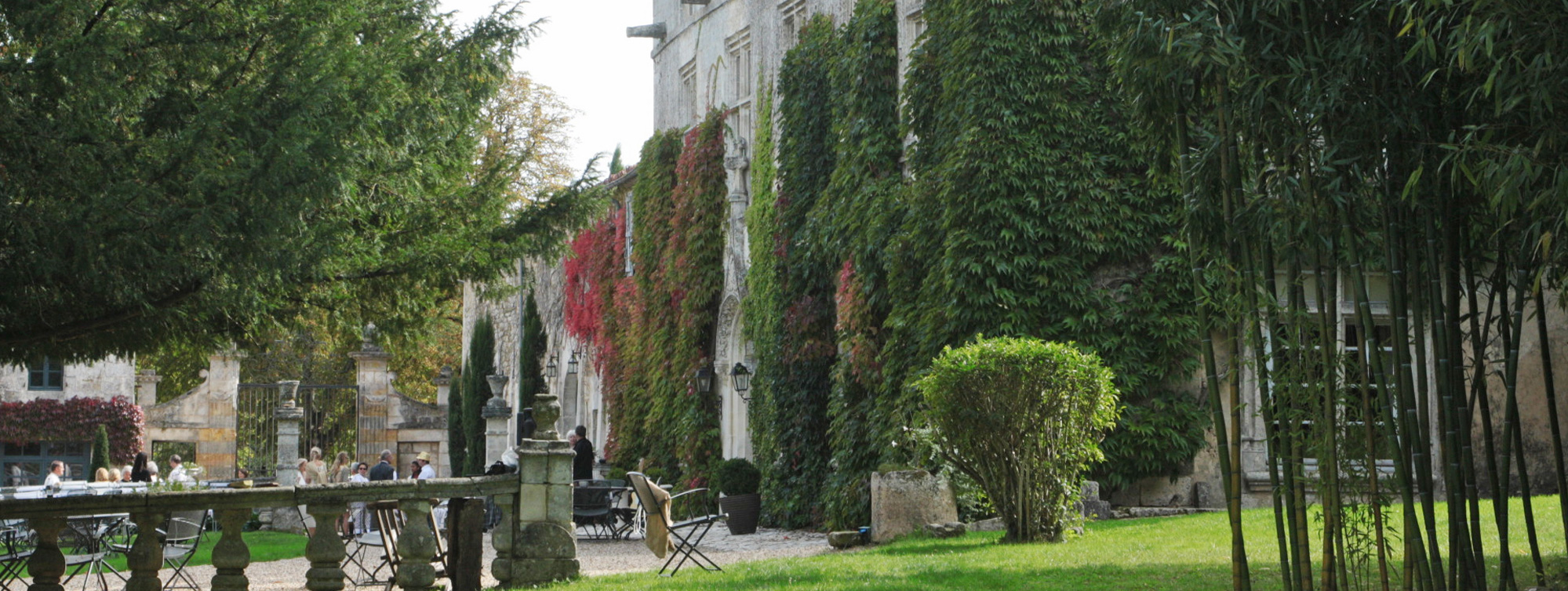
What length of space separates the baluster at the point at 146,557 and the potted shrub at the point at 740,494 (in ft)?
30.1

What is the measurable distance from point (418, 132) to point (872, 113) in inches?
254

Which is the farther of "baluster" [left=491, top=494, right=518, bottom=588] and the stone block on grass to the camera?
the stone block on grass

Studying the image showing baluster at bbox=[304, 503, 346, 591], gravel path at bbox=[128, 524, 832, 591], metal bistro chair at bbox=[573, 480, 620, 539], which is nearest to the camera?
baluster at bbox=[304, 503, 346, 591]

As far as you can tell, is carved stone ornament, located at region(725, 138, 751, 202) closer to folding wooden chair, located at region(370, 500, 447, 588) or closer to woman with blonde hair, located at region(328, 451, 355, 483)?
woman with blonde hair, located at region(328, 451, 355, 483)

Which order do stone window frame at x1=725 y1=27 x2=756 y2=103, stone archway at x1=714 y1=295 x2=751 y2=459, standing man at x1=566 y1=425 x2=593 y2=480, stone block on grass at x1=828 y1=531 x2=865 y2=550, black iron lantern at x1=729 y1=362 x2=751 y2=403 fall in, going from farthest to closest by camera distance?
stone archway at x1=714 y1=295 x2=751 y2=459 < stone window frame at x1=725 y1=27 x2=756 y2=103 < black iron lantern at x1=729 y1=362 x2=751 y2=403 < standing man at x1=566 y1=425 x2=593 y2=480 < stone block on grass at x1=828 y1=531 x2=865 y2=550

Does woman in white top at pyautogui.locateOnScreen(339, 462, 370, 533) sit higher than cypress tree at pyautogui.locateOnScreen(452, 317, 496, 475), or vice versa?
cypress tree at pyautogui.locateOnScreen(452, 317, 496, 475)

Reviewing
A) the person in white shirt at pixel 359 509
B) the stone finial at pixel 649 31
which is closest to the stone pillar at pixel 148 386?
the person in white shirt at pixel 359 509

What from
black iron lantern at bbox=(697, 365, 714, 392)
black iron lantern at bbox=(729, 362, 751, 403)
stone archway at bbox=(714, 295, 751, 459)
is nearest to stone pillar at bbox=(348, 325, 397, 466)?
black iron lantern at bbox=(697, 365, 714, 392)

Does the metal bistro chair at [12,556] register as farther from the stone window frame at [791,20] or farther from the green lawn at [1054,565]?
the stone window frame at [791,20]

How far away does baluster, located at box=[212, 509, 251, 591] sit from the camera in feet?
23.8

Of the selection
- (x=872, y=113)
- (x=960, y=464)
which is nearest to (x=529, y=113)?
(x=872, y=113)

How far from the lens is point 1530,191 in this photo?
4.96 meters

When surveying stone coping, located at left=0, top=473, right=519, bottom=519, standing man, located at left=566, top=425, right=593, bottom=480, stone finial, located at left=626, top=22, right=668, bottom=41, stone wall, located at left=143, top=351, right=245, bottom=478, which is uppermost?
stone finial, located at left=626, top=22, right=668, bottom=41

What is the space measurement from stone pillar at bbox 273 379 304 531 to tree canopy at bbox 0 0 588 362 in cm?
928
